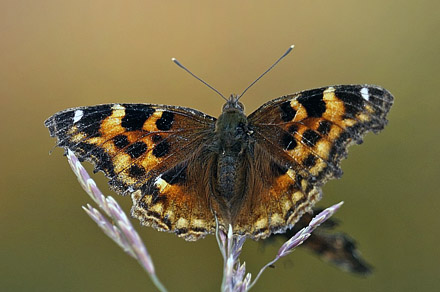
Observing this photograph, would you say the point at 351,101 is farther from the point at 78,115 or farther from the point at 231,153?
the point at 78,115

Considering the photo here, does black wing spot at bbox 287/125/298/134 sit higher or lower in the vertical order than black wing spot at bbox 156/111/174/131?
lower

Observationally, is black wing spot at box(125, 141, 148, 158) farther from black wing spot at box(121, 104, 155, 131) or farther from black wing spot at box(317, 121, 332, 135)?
black wing spot at box(317, 121, 332, 135)

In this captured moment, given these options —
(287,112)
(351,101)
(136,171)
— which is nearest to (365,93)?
(351,101)

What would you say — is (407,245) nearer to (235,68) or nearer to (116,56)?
(235,68)

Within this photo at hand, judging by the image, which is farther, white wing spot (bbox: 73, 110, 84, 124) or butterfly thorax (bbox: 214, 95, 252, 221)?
butterfly thorax (bbox: 214, 95, 252, 221)

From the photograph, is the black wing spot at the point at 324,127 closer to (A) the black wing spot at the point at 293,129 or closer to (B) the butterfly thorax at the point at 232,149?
(A) the black wing spot at the point at 293,129

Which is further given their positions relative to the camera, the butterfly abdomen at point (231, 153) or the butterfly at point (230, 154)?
the butterfly abdomen at point (231, 153)

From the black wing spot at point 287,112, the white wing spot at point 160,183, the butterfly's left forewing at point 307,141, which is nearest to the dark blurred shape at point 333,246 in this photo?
the butterfly's left forewing at point 307,141

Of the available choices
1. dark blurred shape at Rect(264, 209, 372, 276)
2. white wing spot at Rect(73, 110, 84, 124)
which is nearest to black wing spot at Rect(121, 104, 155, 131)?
white wing spot at Rect(73, 110, 84, 124)
